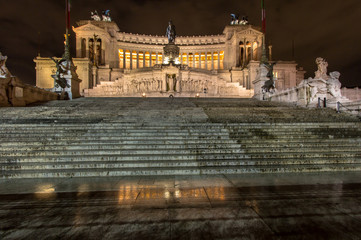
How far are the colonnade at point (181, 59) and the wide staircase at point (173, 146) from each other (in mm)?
58602

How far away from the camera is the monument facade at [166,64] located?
37778mm

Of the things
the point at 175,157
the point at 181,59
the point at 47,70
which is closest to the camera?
the point at 175,157

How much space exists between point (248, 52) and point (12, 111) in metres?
58.7

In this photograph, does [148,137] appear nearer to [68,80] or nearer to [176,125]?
[176,125]

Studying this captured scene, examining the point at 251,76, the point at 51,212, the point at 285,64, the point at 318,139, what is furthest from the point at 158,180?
the point at 285,64

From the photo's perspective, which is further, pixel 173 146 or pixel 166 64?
pixel 166 64

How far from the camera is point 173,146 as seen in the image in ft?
25.4

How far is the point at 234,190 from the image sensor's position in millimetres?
4750

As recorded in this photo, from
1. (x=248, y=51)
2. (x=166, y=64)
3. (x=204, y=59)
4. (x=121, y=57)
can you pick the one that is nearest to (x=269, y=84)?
(x=166, y=64)

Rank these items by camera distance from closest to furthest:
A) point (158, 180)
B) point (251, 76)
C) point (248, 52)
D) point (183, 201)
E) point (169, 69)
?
point (183, 201) < point (158, 180) < point (169, 69) < point (251, 76) < point (248, 52)

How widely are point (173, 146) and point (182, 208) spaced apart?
401cm

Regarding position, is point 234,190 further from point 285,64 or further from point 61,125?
point 285,64

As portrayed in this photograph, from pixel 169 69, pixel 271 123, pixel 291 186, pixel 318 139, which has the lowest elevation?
pixel 291 186

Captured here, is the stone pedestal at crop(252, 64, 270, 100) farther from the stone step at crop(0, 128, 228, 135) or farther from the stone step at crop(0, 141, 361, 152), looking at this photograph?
the stone step at crop(0, 128, 228, 135)
